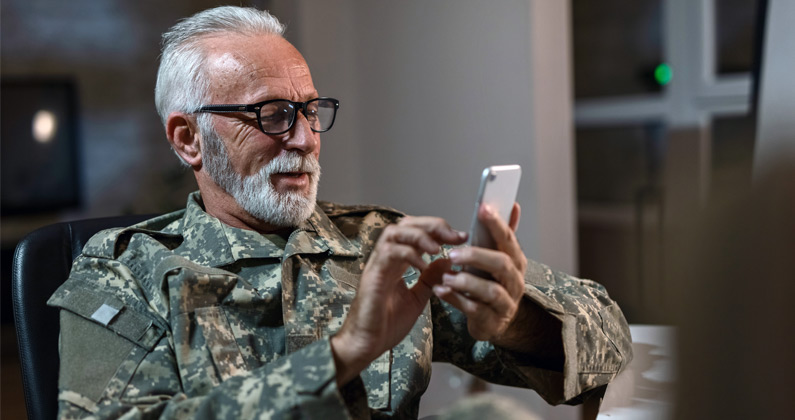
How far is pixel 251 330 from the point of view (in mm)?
1289

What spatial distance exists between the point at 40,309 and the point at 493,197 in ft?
2.67

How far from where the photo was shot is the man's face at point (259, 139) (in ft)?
4.64

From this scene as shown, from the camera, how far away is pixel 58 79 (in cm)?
391

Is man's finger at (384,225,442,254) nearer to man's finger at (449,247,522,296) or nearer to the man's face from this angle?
man's finger at (449,247,522,296)

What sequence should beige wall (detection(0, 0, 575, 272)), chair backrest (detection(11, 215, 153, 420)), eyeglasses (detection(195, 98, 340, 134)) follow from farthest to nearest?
beige wall (detection(0, 0, 575, 272)) < eyeglasses (detection(195, 98, 340, 134)) < chair backrest (detection(11, 215, 153, 420))

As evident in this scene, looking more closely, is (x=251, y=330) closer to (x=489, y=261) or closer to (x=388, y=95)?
(x=489, y=261)

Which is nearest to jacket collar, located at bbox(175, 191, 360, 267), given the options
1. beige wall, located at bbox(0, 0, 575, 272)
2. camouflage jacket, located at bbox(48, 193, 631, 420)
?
camouflage jacket, located at bbox(48, 193, 631, 420)

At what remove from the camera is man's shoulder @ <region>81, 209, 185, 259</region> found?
1322mm

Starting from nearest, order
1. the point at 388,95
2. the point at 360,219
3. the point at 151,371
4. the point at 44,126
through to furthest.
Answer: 1. the point at 151,371
2. the point at 360,219
3. the point at 388,95
4. the point at 44,126

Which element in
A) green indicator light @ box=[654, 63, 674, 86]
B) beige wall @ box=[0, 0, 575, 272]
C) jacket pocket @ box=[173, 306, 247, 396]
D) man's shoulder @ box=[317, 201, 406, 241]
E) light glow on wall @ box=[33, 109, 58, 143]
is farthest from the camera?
green indicator light @ box=[654, 63, 674, 86]

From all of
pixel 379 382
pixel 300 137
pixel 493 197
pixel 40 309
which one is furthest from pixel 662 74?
pixel 40 309

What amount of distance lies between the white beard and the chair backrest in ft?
0.98

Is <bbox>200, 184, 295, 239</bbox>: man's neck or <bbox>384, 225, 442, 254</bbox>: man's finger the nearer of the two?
<bbox>384, 225, 442, 254</bbox>: man's finger

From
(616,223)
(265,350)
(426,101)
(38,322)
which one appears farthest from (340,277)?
(616,223)
